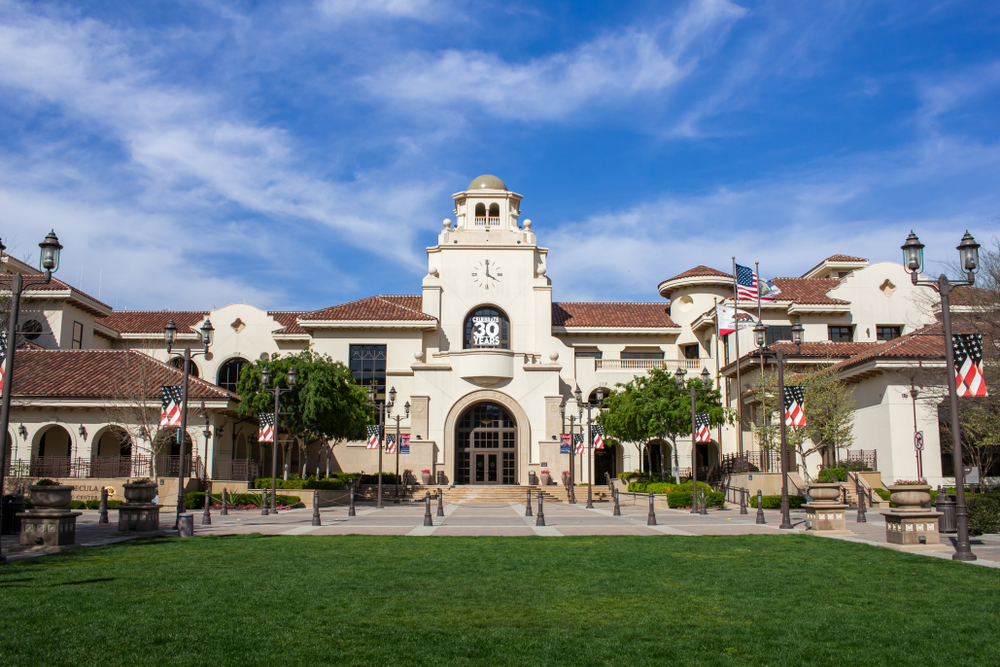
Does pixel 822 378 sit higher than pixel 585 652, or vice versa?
pixel 822 378

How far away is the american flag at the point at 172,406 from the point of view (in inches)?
969

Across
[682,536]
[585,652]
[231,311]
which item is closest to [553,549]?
[682,536]

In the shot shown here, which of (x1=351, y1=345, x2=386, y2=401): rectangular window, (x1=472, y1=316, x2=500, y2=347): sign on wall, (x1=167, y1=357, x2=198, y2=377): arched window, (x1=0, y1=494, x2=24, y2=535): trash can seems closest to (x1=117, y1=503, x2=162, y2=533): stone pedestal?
(x1=0, y1=494, x2=24, y2=535): trash can

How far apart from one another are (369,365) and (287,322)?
8786 mm

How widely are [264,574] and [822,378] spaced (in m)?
32.1

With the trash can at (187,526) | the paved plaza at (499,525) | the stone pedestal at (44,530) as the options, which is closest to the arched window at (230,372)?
the paved plaza at (499,525)

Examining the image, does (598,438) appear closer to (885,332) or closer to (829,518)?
(829,518)

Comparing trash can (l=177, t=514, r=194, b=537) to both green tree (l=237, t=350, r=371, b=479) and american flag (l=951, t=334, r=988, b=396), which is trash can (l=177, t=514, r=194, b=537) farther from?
american flag (l=951, t=334, r=988, b=396)

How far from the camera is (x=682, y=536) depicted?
20484 mm

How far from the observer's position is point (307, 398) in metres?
38.7

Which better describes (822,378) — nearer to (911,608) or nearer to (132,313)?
(911,608)

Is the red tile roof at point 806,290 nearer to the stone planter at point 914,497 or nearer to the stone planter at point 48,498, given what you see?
the stone planter at point 914,497

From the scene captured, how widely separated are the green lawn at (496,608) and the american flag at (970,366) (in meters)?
4.21

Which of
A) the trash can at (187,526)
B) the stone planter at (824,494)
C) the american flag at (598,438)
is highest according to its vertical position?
the american flag at (598,438)
